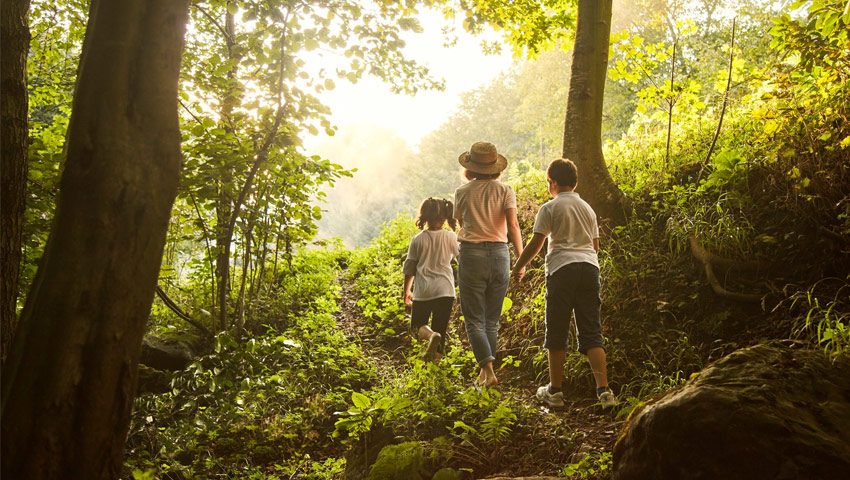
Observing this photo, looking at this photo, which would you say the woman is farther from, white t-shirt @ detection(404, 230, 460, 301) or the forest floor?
white t-shirt @ detection(404, 230, 460, 301)

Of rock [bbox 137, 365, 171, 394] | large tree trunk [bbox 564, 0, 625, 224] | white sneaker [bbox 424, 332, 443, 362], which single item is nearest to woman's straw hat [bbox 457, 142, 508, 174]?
white sneaker [bbox 424, 332, 443, 362]

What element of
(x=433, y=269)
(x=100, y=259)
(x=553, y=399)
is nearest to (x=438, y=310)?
(x=433, y=269)

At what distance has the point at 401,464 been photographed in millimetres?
3098

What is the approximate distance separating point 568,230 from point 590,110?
10.7ft

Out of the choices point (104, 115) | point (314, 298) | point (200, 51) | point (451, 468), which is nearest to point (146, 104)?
point (104, 115)

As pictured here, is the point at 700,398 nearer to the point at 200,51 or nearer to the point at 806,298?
the point at 806,298

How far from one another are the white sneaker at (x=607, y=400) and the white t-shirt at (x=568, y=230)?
108cm

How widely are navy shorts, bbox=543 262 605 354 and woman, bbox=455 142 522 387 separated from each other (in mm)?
587

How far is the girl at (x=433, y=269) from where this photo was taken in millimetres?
5371

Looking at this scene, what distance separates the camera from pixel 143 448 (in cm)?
412

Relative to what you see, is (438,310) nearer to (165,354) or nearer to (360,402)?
(360,402)

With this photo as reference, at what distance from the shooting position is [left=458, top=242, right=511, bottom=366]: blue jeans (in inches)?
180

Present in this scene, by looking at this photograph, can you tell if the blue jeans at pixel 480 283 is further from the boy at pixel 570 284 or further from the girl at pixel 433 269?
the girl at pixel 433 269

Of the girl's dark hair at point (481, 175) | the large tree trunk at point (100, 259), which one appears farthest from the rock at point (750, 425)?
the girl's dark hair at point (481, 175)
